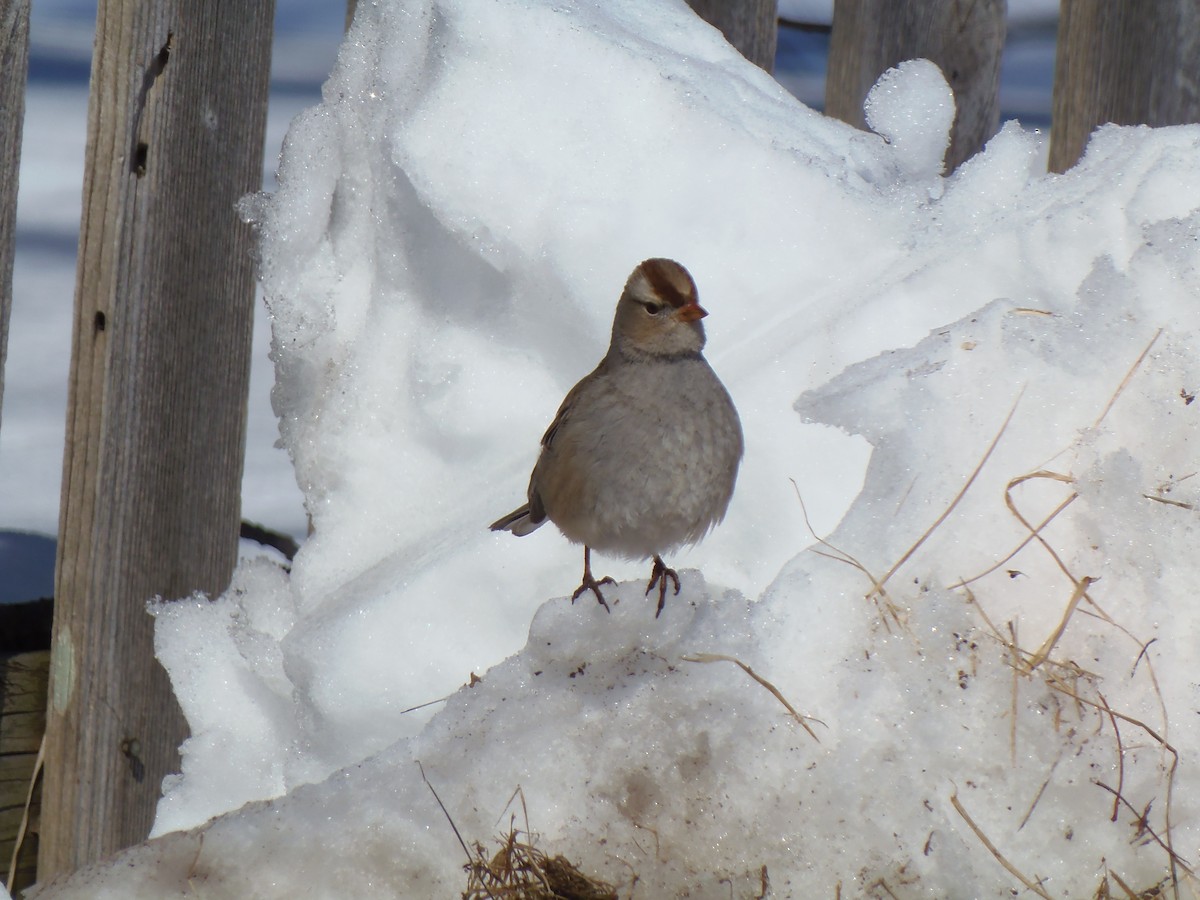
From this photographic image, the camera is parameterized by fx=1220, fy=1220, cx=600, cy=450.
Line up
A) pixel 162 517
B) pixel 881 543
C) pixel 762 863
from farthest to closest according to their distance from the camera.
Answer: pixel 162 517
pixel 881 543
pixel 762 863

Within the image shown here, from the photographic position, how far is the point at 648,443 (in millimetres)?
2328

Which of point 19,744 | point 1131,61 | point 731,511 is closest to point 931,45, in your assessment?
point 1131,61

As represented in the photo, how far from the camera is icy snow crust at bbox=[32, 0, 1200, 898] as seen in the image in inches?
66.9

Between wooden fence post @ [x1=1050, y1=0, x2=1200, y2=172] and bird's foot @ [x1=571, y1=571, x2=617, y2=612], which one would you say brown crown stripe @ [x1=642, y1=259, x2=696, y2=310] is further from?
wooden fence post @ [x1=1050, y1=0, x2=1200, y2=172]

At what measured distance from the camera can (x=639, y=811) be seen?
68.0 inches

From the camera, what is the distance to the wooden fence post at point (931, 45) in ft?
9.36

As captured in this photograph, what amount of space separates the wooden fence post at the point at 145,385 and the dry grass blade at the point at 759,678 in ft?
4.54

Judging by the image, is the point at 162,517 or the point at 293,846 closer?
the point at 293,846

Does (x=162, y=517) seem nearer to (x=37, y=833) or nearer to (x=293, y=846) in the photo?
(x=37, y=833)

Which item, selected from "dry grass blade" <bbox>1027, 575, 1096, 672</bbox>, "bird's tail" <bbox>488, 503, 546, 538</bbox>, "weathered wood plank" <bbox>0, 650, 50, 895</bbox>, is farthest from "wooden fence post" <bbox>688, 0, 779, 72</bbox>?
"weathered wood plank" <bbox>0, 650, 50, 895</bbox>

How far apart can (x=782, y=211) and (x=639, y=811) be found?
1379 mm

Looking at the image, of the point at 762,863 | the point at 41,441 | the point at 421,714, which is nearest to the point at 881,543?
the point at 762,863

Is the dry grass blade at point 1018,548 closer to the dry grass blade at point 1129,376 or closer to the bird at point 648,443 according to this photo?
the dry grass blade at point 1129,376

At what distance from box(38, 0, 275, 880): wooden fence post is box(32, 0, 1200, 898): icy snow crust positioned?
12cm
